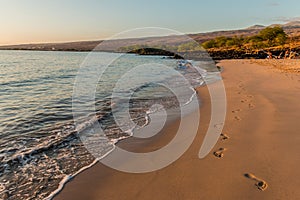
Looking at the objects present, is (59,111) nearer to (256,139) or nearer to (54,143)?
(54,143)

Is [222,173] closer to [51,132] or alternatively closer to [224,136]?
[224,136]

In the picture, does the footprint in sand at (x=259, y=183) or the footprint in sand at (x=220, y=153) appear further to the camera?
the footprint in sand at (x=220, y=153)

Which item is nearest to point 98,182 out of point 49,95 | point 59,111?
point 59,111

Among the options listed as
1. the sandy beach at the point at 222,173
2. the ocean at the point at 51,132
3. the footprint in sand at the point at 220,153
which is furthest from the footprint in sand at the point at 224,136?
the ocean at the point at 51,132

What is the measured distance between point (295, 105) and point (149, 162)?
6744mm

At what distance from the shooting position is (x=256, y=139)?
19.7 ft

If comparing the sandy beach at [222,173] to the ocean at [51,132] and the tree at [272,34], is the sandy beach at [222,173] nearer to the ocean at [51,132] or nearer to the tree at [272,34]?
the ocean at [51,132]

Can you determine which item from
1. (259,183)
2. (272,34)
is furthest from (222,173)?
(272,34)

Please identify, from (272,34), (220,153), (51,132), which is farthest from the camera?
(272,34)

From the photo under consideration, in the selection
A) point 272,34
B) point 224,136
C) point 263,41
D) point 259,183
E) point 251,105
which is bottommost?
point 251,105

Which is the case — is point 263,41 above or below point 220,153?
above

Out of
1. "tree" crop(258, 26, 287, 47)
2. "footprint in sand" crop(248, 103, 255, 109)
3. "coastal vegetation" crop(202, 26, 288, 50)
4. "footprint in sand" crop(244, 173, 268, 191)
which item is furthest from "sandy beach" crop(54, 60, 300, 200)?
"tree" crop(258, 26, 287, 47)

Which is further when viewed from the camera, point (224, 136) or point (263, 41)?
point (263, 41)

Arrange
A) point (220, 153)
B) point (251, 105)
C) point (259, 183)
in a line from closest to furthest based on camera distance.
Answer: point (259, 183) → point (220, 153) → point (251, 105)
